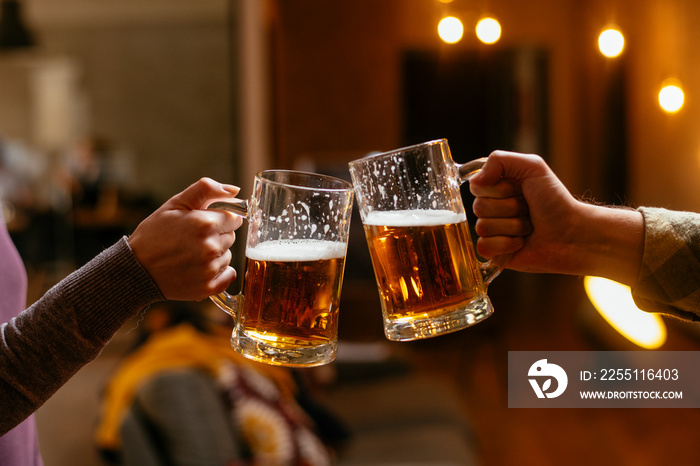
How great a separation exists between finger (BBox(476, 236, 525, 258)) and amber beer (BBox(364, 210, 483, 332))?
4 centimetres

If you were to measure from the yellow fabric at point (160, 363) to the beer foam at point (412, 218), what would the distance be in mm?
1345

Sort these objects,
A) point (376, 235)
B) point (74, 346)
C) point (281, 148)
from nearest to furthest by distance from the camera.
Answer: point (74, 346), point (376, 235), point (281, 148)

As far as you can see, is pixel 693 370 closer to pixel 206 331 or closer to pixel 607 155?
pixel 607 155

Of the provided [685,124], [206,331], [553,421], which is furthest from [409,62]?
[206,331]

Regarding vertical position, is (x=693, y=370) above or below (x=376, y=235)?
below

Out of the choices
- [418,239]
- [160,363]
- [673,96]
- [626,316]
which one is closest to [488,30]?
[673,96]

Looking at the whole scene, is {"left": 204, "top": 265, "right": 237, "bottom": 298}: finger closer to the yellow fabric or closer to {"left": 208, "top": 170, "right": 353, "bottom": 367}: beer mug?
{"left": 208, "top": 170, "right": 353, "bottom": 367}: beer mug

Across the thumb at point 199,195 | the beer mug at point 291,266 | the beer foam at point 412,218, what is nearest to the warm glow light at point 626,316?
the beer foam at point 412,218

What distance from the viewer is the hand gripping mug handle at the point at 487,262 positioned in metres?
0.87

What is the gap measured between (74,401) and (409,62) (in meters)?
3.66

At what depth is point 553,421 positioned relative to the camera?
3.52 meters

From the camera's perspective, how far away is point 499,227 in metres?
0.89

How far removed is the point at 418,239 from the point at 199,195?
0.29 metres

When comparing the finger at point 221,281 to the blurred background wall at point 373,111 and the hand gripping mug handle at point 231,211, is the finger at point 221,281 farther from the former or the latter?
the blurred background wall at point 373,111
